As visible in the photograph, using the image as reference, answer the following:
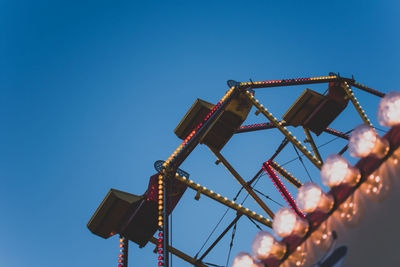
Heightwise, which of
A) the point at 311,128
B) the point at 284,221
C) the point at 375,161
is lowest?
the point at 284,221

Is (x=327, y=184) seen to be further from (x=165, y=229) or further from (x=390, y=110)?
(x=165, y=229)

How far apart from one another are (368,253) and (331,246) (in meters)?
0.68

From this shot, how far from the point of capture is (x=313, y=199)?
550cm

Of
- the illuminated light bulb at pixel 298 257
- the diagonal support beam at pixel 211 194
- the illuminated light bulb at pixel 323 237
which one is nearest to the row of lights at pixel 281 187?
the diagonal support beam at pixel 211 194

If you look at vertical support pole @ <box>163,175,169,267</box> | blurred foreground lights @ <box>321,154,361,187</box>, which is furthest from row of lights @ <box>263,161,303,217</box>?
blurred foreground lights @ <box>321,154,361,187</box>

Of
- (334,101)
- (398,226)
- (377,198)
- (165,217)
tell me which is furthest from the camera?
(334,101)

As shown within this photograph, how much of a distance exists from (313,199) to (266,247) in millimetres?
1043

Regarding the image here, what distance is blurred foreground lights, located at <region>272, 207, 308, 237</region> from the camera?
5.66 meters

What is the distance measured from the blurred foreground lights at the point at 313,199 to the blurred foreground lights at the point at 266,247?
678mm

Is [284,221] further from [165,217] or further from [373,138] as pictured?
[165,217]

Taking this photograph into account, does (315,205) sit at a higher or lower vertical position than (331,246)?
higher

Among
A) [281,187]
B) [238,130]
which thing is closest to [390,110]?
[281,187]

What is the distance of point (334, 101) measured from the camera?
567 inches

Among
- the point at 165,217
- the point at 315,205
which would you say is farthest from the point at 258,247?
the point at 165,217
